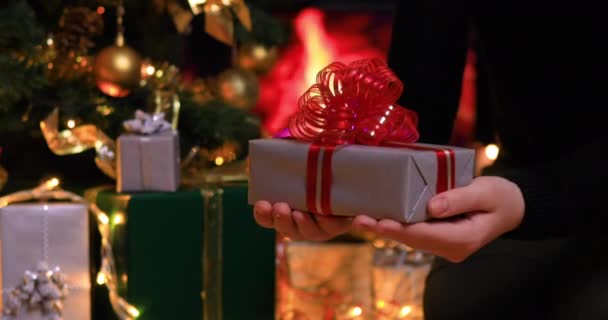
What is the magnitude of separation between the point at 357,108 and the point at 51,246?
1.63 ft

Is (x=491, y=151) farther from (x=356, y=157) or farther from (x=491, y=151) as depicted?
(x=356, y=157)

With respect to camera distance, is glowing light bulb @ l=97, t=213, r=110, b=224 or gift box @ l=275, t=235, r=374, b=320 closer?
glowing light bulb @ l=97, t=213, r=110, b=224

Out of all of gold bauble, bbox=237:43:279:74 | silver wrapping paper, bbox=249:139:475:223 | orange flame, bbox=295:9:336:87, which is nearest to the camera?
silver wrapping paper, bbox=249:139:475:223

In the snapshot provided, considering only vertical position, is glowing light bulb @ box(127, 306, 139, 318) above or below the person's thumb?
below

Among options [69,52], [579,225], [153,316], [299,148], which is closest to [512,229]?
[579,225]

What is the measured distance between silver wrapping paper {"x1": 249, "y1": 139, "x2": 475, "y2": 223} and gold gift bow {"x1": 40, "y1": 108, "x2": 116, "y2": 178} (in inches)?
15.9

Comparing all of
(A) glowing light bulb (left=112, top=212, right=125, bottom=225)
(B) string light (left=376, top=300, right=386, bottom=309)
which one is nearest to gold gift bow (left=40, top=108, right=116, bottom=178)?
(A) glowing light bulb (left=112, top=212, right=125, bottom=225)

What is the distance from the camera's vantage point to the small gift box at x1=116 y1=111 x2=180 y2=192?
114cm

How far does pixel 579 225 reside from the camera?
912 millimetres

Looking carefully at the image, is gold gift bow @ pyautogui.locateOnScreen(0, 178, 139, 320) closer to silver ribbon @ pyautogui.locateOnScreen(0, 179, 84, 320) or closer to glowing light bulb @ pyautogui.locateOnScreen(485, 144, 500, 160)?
silver ribbon @ pyautogui.locateOnScreen(0, 179, 84, 320)

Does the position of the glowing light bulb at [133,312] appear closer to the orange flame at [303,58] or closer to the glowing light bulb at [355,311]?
the glowing light bulb at [355,311]

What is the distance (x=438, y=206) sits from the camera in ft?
2.46

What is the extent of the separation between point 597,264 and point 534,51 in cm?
29

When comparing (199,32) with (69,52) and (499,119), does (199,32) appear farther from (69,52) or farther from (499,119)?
(499,119)
